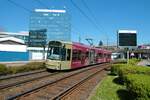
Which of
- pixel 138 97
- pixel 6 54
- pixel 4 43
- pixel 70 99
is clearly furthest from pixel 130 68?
pixel 4 43

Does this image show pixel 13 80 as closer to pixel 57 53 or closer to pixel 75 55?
pixel 57 53

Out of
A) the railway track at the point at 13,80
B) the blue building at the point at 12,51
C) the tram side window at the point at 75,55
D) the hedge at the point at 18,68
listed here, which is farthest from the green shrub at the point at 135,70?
the blue building at the point at 12,51

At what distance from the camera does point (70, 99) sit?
13055 mm

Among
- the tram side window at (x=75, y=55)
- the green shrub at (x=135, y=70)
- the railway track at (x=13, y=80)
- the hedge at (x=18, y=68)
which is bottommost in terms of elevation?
the railway track at (x=13, y=80)

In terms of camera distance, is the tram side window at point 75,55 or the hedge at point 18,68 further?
the tram side window at point 75,55

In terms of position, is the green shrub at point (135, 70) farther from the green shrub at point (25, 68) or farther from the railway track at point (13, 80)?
the green shrub at point (25, 68)

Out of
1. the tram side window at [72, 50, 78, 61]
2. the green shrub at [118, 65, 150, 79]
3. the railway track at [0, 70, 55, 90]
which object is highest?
the tram side window at [72, 50, 78, 61]

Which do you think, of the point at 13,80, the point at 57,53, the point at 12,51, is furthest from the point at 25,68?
the point at 12,51

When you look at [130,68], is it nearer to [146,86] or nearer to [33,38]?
[146,86]

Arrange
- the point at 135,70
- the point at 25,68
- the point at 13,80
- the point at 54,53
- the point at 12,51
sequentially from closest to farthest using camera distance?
the point at 135,70
the point at 13,80
the point at 54,53
the point at 25,68
the point at 12,51

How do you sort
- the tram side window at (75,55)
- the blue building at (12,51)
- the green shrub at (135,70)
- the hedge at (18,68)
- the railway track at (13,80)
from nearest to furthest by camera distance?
the railway track at (13,80) → the green shrub at (135,70) → the hedge at (18,68) → the tram side window at (75,55) → the blue building at (12,51)

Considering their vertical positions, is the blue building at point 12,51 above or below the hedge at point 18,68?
above

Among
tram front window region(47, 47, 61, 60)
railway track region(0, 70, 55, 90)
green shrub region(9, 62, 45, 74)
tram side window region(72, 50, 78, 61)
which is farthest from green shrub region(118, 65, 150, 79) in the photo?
tram side window region(72, 50, 78, 61)

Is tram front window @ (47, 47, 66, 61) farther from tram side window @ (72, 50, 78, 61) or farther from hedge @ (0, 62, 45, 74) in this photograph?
hedge @ (0, 62, 45, 74)
